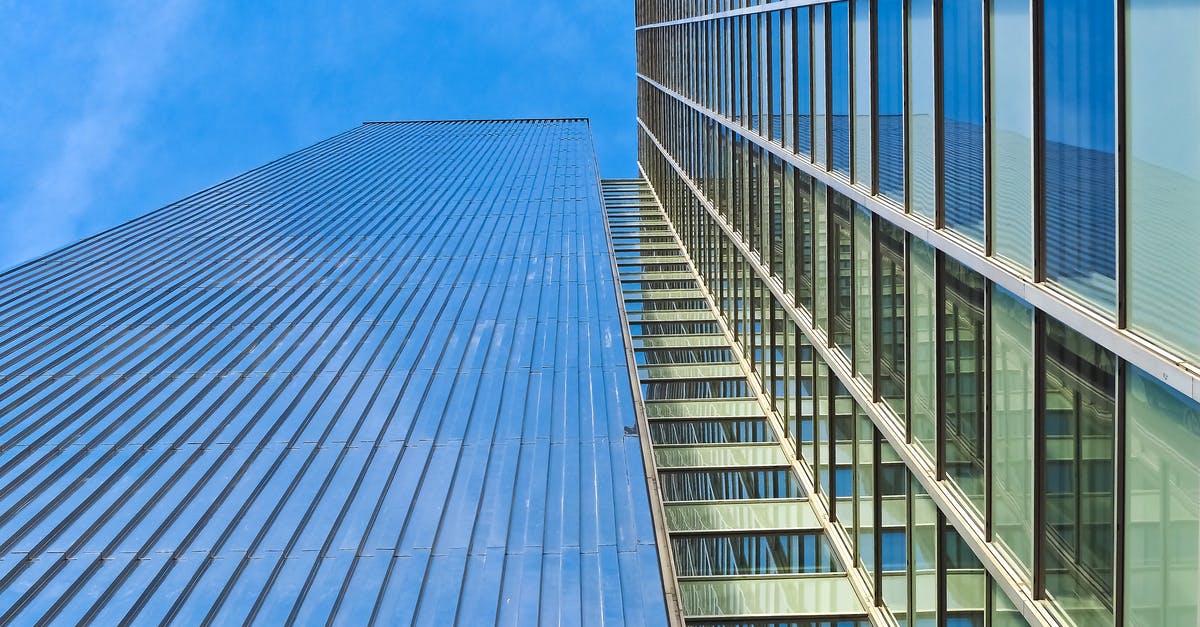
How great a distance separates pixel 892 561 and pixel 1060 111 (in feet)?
23.5

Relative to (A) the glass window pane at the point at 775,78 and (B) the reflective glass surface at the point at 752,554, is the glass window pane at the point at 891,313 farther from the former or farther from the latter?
(A) the glass window pane at the point at 775,78

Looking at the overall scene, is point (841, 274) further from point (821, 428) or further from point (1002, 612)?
point (1002, 612)

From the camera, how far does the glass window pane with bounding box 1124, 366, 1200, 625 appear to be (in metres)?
7.55

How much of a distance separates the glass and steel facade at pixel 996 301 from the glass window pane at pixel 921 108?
0.15 feet

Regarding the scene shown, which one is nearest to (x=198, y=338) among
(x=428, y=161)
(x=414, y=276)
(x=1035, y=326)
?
(x=414, y=276)

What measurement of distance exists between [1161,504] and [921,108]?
632 centimetres

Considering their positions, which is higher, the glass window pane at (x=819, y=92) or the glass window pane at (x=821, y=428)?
the glass window pane at (x=819, y=92)

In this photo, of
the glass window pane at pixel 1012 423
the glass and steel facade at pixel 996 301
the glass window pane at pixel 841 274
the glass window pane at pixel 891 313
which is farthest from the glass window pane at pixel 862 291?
Result: the glass window pane at pixel 1012 423

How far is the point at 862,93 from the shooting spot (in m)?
15.7

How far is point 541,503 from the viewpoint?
14.2m

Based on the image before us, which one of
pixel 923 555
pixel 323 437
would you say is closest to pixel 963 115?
pixel 923 555

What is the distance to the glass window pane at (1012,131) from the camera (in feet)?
32.3

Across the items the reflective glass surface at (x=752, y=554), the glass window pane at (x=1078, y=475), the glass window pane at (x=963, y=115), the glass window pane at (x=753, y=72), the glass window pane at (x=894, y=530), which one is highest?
the glass window pane at (x=753, y=72)

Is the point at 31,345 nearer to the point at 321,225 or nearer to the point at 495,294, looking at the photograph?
the point at 495,294
